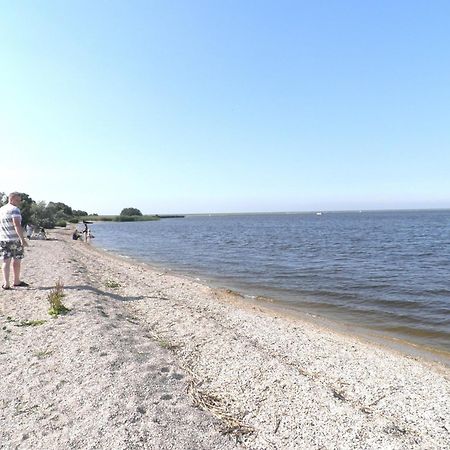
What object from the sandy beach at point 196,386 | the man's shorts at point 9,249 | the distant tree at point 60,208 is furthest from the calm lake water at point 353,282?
the distant tree at point 60,208

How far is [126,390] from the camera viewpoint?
16.5ft

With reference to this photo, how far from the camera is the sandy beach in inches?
168

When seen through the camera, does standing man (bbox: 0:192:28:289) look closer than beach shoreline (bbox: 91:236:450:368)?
No

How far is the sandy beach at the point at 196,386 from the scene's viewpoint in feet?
14.0

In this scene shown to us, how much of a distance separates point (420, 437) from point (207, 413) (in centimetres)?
259

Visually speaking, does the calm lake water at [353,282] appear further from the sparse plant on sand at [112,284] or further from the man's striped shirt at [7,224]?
the man's striped shirt at [7,224]

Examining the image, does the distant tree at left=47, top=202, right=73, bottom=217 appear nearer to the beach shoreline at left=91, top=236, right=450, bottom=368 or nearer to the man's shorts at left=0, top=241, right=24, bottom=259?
the beach shoreline at left=91, top=236, right=450, bottom=368

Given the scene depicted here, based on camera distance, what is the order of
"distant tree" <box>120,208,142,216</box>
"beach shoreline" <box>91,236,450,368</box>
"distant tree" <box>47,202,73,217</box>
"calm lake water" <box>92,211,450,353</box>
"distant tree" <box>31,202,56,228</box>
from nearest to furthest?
1. "beach shoreline" <box>91,236,450,368</box>
2. "calm lake water" <box>92,211,450,353</box>
3. "distant tree" <box>31,202,56,228</box>
4. "distant tree" <box>47,202,73,217</box>
5. "distant tree" <box>120,208,142,216</box>

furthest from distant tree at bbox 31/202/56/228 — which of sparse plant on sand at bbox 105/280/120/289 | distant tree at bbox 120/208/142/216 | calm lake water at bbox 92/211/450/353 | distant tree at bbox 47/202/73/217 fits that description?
distant tree at bbox 120/208/142/216

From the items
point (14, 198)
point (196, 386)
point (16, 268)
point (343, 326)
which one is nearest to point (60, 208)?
point (16, 268)

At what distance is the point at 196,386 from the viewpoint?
5492 millimetres

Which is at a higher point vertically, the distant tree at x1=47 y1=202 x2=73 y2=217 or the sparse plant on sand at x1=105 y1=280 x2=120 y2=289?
the distant tree at x1=47 y1=202 x2=73 y2=217

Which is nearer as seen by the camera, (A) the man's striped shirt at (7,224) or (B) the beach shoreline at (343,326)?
(B) the beach shoreline at (343,326)

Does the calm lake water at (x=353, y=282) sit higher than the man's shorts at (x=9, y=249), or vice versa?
the man's shorts at (x=9, y=249)
